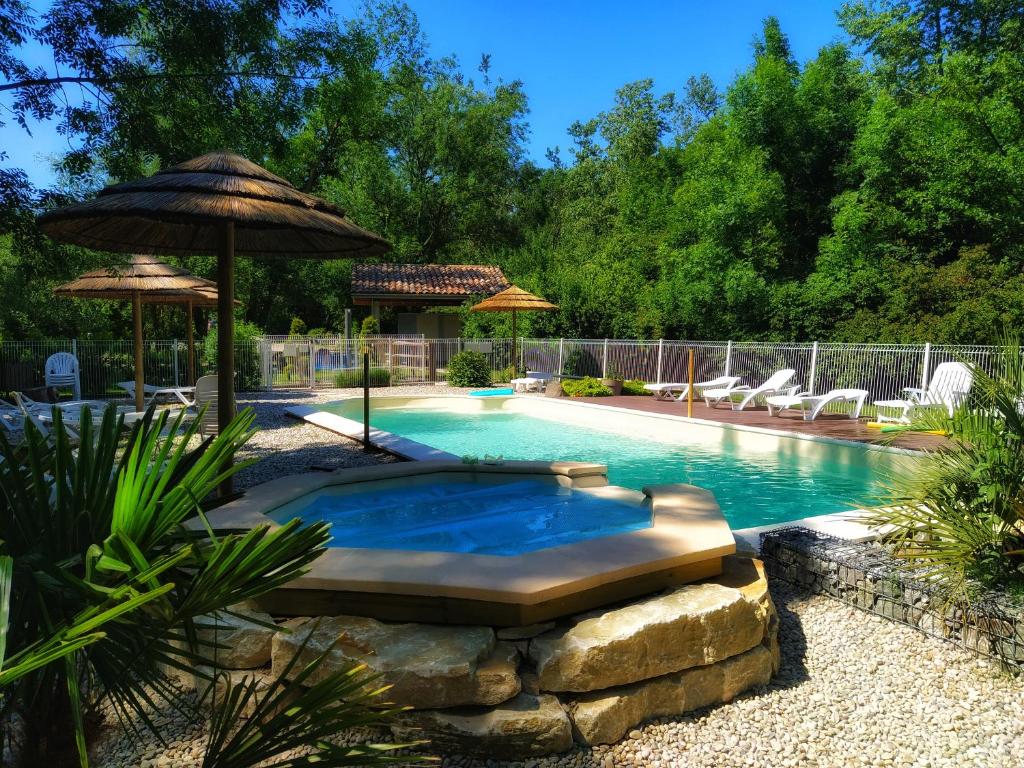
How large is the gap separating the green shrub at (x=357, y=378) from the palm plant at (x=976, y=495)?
58.4 ft

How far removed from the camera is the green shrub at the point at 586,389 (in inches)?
697

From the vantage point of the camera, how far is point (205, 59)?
901 centimetres

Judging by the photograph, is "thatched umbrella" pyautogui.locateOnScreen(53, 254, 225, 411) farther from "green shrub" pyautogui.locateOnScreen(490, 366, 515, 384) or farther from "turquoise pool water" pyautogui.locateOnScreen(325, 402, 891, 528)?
"green shrub" pyautogui.locateOnScreen(490, 366, 515, 384)

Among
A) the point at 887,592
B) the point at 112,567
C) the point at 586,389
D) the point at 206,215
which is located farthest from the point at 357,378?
the point at 112,567

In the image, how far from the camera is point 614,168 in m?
38.6

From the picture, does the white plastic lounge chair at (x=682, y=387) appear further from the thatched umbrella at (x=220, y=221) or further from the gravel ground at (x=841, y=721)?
the gravel ground at (x=841, y=721)

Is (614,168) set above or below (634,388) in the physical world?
above

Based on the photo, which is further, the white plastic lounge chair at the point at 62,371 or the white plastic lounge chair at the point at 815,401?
the white plastic lounge chair at the point at 62,371

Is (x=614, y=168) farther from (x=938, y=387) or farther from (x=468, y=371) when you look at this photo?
(x=938, y=387)

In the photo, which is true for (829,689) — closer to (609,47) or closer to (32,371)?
(32,371)

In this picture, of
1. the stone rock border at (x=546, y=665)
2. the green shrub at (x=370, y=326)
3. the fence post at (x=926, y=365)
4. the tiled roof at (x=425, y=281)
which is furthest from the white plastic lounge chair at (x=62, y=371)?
the fence post at (x=926, y=365)

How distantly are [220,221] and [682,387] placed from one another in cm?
1412

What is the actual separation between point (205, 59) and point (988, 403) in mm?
9749

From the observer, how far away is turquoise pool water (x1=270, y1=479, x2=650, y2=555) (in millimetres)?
5344
